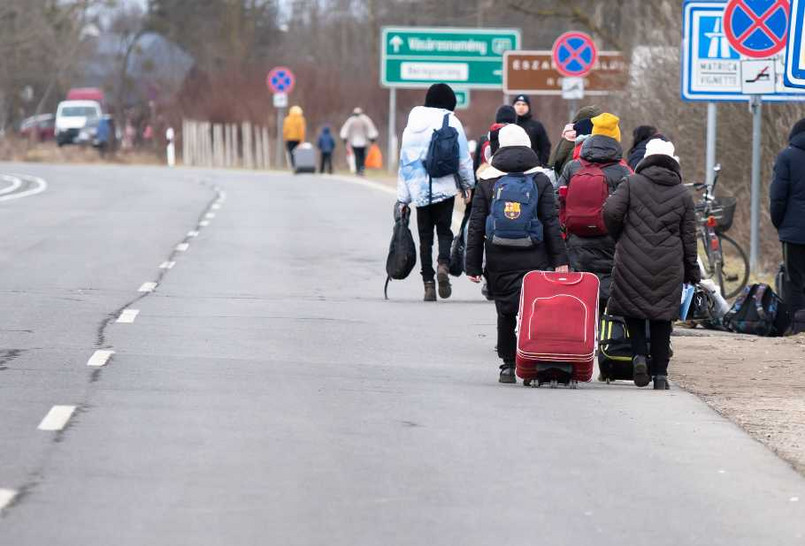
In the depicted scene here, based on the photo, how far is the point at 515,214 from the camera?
10.6 metres

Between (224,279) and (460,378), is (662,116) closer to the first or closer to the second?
(224,279)

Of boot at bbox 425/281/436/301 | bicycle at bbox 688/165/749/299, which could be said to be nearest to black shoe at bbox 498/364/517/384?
boot at bbox 425/281/436/301

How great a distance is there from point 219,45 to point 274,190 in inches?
2182

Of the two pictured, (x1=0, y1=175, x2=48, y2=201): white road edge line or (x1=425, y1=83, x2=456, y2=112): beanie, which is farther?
(x1=0, y1=175, x2=48, y2=201): white road edge line

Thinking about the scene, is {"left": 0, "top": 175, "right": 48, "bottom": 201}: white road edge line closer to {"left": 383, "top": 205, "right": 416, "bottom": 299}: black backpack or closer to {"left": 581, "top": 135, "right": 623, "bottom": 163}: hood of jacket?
{"left": 383, "top": 205, "right": 416, "bottom": 299}: black backpack

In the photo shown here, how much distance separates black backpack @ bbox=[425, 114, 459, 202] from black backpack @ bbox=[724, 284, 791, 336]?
2.81 m

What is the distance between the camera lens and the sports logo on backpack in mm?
11023

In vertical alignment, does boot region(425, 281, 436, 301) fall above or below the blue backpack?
below

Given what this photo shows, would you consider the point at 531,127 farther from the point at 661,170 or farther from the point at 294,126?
the point at 294,126

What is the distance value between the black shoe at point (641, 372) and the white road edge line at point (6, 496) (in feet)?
15.4

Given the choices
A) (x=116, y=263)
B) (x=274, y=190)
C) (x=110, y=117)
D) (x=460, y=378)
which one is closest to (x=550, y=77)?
(x=274, y=190)

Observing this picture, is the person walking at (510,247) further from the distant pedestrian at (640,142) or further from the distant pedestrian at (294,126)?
the distant pedestrian at (294,126)

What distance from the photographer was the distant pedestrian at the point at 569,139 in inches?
525

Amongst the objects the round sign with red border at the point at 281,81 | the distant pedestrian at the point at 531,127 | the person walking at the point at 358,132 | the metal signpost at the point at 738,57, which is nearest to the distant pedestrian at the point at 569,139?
the distant pedestrian at the point at 531,127
